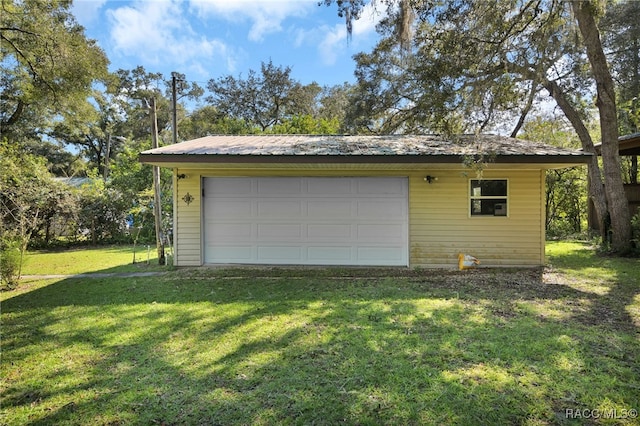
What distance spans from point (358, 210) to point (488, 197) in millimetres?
2811

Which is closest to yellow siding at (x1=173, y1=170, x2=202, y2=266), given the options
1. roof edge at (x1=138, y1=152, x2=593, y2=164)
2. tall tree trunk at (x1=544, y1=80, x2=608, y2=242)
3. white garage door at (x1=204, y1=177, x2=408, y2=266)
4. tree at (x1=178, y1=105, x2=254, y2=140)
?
white garage door at (x1=204, y1=177, x2=408, y2=266)

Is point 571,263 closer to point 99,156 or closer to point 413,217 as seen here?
point 413,217

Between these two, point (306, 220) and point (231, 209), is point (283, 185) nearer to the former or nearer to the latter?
point (306, 220)

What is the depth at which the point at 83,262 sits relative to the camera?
29.5 ft

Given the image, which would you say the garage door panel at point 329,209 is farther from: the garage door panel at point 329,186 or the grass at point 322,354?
the grass at point 322,354

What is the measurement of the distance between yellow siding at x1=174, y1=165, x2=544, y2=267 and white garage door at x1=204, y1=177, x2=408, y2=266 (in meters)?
0.27

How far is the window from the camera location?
302 inches

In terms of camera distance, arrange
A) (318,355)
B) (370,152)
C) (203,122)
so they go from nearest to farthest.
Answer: (318,355)
(370,152)
(203,122)

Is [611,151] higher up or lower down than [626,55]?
lower down

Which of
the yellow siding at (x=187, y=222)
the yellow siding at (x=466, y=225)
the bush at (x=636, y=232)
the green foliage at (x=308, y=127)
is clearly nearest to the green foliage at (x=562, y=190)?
the bush at (x=636, y=232)

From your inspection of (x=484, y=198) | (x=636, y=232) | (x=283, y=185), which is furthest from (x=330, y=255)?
(x=636, y=232)

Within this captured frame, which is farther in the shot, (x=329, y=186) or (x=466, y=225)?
(x=329, y=186)

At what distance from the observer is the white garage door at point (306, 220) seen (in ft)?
26.0

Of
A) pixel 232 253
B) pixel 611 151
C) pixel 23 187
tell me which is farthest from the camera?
pixel 23 187
